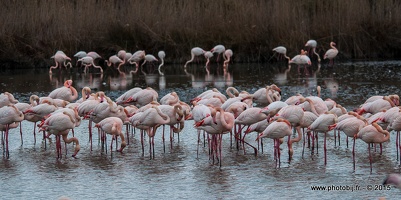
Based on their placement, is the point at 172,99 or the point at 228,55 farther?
the point at 228,55

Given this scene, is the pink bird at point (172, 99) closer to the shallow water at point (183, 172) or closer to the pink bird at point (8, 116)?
the shallow water at point (183, 172)

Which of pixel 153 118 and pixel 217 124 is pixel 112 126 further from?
pixel 217 124

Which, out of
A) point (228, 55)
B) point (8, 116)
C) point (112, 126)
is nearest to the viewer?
point (112, 126)

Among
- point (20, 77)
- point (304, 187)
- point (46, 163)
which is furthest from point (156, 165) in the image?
point (20, 77)

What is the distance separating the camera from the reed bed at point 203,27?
22.8 m

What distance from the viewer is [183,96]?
15.7 meters

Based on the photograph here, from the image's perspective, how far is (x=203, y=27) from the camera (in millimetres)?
23453

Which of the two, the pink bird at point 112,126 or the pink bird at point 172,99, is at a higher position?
the pink bird at point 172,99

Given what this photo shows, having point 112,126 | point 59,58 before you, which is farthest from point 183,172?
point 59,58

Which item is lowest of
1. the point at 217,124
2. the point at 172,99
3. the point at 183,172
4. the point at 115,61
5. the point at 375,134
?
the point at 183,172

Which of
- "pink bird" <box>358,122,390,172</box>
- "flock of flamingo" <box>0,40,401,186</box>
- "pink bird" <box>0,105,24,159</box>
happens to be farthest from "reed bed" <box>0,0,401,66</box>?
"pink bird" <box>358,122,390,172</box>

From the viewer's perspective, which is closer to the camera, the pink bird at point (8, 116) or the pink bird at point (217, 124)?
the pink bird at point (217, 124)

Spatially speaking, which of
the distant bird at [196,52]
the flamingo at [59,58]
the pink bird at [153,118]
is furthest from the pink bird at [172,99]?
the distant bird at [196,52]

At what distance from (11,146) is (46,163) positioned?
1.42 m
